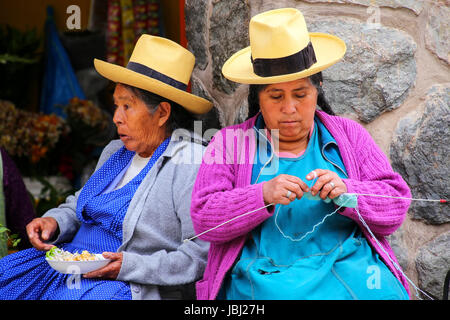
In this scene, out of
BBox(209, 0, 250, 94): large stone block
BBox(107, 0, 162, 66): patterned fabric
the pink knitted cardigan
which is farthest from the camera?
BBox(107, 0, 162, 66): patterned fabric

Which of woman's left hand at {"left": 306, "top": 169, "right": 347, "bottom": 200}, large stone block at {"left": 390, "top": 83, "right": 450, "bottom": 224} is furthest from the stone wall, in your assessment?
woman's left hand at {"left": 306, "top": 169, "right": 347, "bottom": 200}

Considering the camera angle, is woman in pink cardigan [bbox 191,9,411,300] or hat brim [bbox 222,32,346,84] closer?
woman in pink cardigan [bbox 191,9,411,300]

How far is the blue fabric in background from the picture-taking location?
5.60m

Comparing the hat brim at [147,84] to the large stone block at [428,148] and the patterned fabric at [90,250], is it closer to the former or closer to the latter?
the patterned fabric at [90,250]

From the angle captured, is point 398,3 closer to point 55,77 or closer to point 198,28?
point 198,28

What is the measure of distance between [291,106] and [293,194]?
40 cm

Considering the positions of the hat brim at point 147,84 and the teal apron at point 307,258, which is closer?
the teal apron at point 307,258

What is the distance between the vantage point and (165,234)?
2.71 m

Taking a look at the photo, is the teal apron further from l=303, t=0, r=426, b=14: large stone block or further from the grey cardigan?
l=303, t=0, r=426, b=14: large stone block

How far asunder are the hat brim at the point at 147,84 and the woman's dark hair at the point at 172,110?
0.04 m

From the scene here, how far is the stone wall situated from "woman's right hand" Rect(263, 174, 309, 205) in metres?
0.77

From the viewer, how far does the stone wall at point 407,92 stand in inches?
107

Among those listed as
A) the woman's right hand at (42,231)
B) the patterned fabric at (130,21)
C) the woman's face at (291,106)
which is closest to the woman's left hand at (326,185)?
the woman's face at (291,106)
